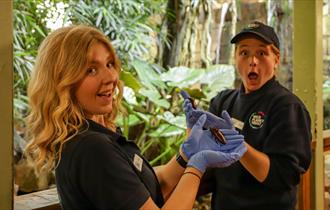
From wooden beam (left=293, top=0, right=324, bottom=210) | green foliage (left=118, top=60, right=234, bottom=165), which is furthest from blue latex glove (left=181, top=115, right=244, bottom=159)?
green foliage (left=118, top=60, right=234, bottom=165)

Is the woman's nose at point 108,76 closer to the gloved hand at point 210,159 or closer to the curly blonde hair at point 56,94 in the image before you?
the curly blonde hair at point 56,94

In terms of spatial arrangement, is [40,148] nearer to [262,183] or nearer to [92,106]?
[92,106]

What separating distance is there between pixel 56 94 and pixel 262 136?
73 centimetres

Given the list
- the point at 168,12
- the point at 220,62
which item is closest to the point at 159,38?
the point at 168,12

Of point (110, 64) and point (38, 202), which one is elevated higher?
point (110, 64)

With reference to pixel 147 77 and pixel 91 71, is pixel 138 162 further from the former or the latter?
pixel 147 77

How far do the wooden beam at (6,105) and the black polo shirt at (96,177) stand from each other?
114mm

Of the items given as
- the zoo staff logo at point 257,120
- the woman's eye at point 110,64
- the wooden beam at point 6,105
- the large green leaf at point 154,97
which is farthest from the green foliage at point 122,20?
the wooden beam at point 6,105

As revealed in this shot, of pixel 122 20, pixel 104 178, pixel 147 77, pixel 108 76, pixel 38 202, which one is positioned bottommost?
pixel 38 202

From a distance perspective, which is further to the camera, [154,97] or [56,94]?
[154,97]

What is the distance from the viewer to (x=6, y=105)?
99 cm

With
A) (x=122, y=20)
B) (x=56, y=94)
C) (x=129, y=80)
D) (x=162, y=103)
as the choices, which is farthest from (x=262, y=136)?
(x=122, y=20)

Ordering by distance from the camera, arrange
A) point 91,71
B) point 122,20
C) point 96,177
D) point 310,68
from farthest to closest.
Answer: point 122,20 → point 310,68 → point 91,71 → point 96,177

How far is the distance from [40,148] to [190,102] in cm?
50
